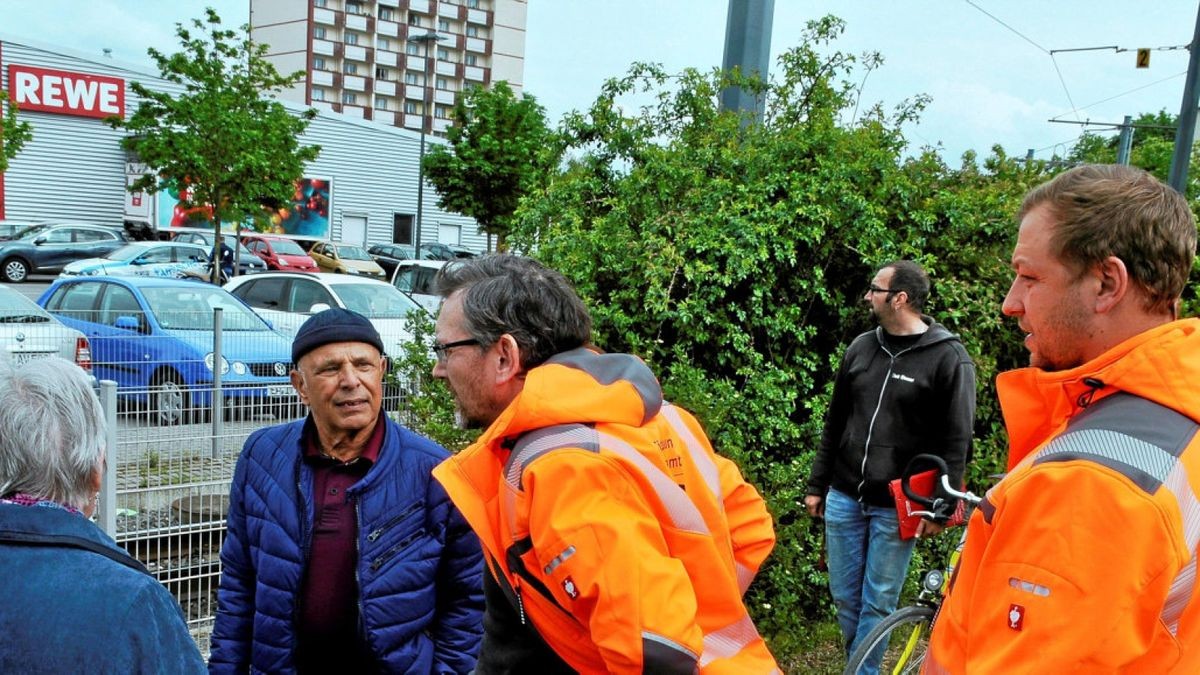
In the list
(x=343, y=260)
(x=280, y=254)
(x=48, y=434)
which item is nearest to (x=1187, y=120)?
(x=48, y=434)

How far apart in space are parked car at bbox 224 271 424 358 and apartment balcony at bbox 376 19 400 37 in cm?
7248

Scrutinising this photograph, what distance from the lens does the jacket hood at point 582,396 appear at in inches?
70.8

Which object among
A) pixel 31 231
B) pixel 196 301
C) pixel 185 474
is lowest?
pixel 31 231

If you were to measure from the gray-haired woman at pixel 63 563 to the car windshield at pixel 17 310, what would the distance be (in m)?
7.13

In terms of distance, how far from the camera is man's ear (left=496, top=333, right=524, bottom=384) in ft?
6.75

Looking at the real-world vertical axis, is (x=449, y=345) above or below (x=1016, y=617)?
above

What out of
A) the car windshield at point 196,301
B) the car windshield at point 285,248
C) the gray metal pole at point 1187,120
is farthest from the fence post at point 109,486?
the car windshield at point 285,248

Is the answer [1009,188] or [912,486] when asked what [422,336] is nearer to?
[912,486]

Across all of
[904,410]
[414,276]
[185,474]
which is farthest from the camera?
[414,276]

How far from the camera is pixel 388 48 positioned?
8169cm

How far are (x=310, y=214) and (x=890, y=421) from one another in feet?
144

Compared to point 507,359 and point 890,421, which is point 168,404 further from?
point 507,359

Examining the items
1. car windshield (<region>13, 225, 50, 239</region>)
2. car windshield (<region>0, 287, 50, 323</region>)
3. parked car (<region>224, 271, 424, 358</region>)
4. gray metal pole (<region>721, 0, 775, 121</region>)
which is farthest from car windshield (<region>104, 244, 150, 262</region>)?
gray metal pole (<region>721, 0, 775, 121</region>)

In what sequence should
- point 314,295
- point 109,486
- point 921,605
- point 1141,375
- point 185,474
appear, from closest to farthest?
1. point 1141,375
2. point 109,486
3. point 921,605
4. point 185,474
5. point 314,295
